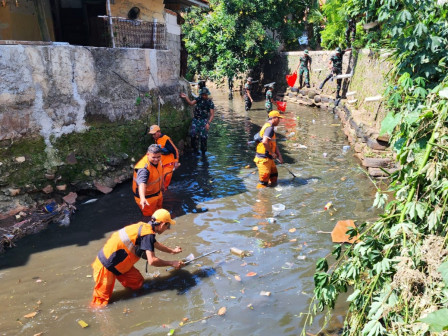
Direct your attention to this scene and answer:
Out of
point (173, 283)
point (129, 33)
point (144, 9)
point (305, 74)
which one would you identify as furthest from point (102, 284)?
point (305, 74)

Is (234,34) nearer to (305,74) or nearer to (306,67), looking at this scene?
(306,67)

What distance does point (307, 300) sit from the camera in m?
4.86

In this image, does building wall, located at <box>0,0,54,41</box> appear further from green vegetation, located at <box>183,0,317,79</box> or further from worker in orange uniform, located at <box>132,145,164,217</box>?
green vegetation, located at <box>183,0,317,79</box>

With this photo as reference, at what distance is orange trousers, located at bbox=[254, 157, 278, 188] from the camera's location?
8.45m

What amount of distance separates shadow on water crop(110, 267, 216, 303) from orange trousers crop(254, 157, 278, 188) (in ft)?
10.9

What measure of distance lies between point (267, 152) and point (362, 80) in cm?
697

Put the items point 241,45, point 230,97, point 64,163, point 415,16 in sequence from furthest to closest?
point 230,97 → point 241,45 → point 64,163 → point 415,16

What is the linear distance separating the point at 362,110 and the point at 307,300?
359 inches

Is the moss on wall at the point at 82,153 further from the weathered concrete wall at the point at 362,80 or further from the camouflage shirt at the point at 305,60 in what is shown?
the camouflage shirt at the point at 305,60

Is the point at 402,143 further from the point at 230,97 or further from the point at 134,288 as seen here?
the point at 230,97

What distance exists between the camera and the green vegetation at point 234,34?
21328 millimetres

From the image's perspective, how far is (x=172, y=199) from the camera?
8328 mm

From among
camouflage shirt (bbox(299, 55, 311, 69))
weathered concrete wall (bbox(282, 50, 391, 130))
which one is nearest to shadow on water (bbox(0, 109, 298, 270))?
weathered concrete wall (bbox(282, 50, 391, 130))

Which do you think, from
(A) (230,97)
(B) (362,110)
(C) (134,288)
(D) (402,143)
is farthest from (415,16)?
(A) (230,97)
